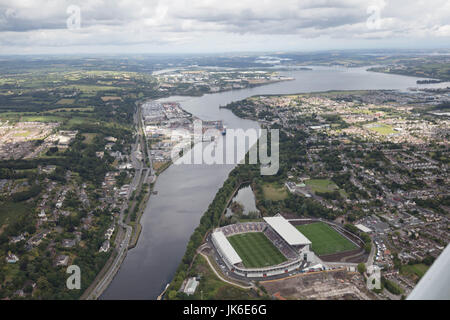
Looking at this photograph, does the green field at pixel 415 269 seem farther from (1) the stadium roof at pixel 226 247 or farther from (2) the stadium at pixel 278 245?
(1) the stadium roof at pixel 226 247

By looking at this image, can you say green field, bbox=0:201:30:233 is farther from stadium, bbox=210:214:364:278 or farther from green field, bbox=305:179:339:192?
green field, bbox=305:179:339:192

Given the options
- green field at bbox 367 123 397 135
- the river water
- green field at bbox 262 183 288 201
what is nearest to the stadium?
the river water

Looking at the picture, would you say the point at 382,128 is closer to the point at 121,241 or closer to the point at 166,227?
the point at 166,227

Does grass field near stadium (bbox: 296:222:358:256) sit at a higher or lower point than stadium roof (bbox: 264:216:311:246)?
lower

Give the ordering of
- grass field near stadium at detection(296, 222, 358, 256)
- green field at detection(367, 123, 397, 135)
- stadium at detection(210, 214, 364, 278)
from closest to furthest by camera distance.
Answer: stadium at detection(210, 214, 364, 278) < grass field near stadium at detection(296, 222, 358, 256) < green field at detection(367, 123, 397, 135)

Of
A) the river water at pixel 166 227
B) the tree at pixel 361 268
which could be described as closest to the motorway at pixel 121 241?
the river water at pixel 166 227
